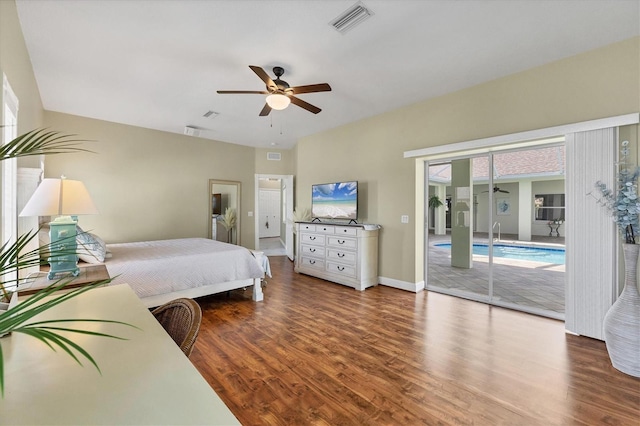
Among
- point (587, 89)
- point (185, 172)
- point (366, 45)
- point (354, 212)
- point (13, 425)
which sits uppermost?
point (366, 45)

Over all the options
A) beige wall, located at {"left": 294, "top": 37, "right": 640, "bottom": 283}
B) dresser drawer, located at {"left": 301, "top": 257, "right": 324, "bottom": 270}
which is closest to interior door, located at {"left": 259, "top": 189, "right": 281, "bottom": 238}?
beige wall, located at {"left": 294, "top": 37, "right": 640, "bottom": 283}

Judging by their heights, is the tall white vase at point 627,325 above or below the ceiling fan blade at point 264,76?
below

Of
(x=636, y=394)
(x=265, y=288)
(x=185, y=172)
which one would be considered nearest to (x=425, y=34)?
(x=636, y=394)

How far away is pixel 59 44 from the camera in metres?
2.81

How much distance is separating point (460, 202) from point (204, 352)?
4.03 metres

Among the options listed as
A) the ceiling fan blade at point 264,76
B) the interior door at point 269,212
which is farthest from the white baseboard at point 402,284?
the interior door at point 269,212

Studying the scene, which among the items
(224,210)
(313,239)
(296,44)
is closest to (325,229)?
(313,239)

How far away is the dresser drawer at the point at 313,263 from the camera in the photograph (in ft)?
16.6

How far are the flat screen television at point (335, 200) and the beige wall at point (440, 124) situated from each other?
19 cm

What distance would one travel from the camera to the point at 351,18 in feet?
7.89

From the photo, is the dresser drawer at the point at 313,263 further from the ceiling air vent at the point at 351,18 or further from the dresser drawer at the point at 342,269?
the ceiling air vent at the point at 351,18

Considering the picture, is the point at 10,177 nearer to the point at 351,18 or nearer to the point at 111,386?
the point at 111,386

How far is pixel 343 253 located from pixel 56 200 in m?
3.60

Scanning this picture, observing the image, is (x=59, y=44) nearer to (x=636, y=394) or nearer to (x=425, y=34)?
(x=425, y=34)
